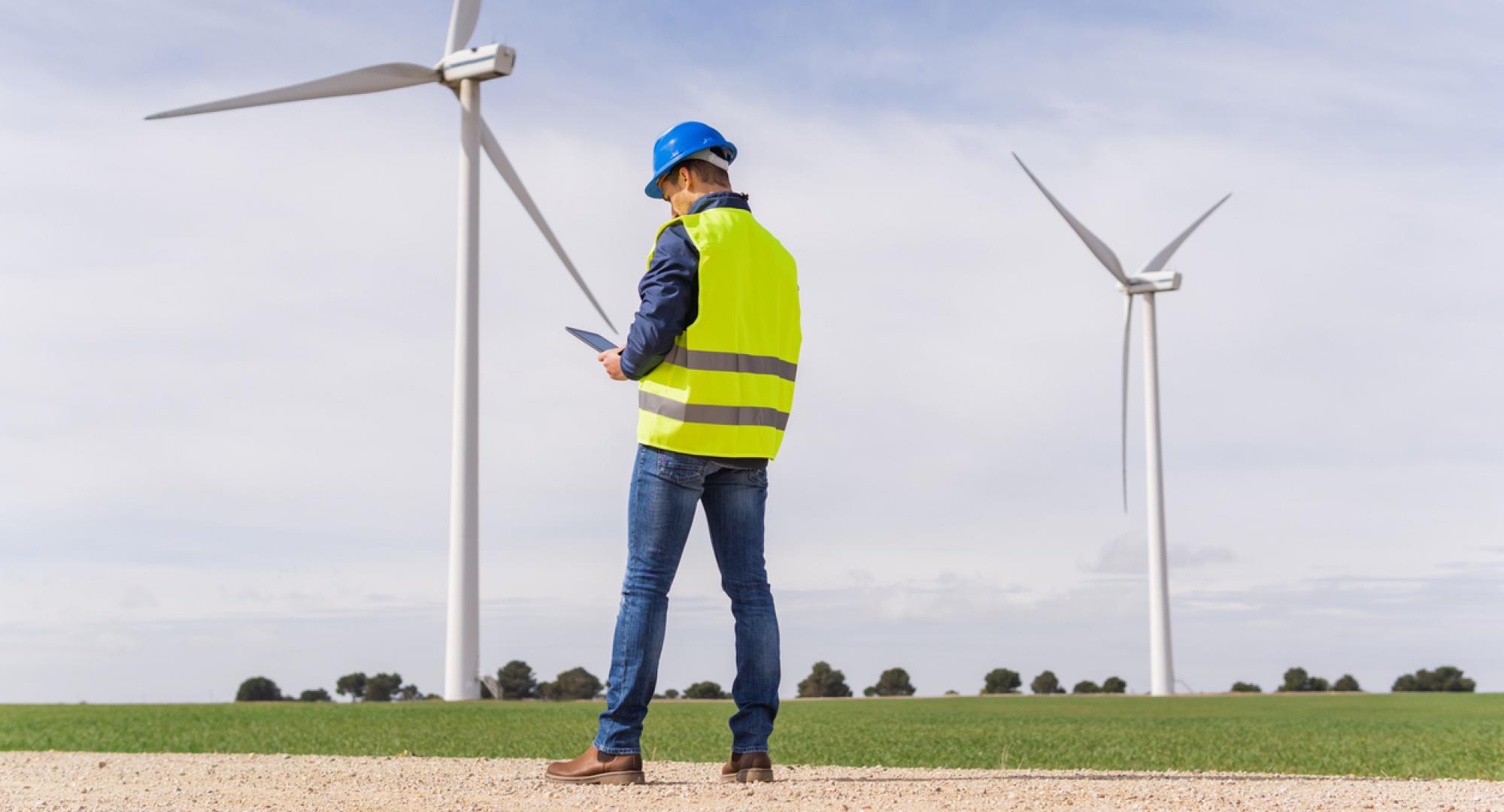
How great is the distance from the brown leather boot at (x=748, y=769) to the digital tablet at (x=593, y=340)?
219cm

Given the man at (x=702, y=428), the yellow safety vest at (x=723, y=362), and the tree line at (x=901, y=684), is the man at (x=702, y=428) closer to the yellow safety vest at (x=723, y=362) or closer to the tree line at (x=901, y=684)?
the yellow safety vest at (x=723, y=362)

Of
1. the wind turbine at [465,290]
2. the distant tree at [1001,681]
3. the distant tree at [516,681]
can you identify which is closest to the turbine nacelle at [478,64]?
the wind turbine at [465,290]

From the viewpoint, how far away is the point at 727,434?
6.63 meters

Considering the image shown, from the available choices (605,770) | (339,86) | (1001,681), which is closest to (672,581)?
(605,770)

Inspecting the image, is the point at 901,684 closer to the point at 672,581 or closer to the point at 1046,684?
the point at 1046,684

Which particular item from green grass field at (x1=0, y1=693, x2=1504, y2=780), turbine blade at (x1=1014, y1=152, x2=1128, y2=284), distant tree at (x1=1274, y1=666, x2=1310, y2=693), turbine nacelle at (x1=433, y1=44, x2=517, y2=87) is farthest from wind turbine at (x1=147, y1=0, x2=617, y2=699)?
distant tree at (x1=1274, y1=666, x2=1310, y2=693)

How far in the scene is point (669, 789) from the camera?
6461 millimetres

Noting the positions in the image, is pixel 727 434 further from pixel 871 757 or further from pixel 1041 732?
pixel 1041 732

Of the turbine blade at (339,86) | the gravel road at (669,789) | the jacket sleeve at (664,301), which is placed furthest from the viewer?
the turbine blade at (339,86)

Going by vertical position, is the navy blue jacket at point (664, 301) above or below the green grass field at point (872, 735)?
above

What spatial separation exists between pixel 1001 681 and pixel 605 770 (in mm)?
27420

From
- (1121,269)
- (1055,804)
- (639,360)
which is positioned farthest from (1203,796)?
(1121,269)

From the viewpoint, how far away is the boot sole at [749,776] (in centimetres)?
693

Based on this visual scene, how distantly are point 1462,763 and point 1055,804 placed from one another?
5.30 metres
